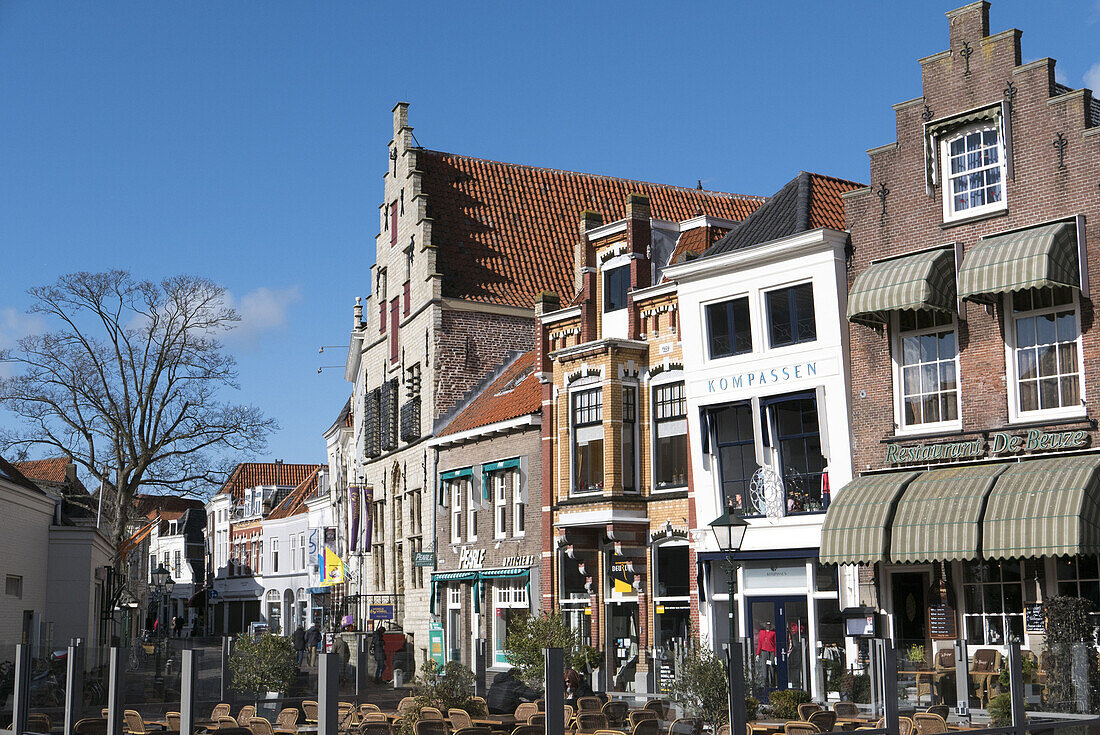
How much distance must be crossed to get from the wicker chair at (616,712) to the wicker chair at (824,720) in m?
3.23

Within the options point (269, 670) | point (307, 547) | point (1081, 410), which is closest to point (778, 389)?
point (1081, 410)

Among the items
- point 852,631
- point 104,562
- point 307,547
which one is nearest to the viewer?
point 852,631

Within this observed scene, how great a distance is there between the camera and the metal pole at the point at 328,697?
1173 cm

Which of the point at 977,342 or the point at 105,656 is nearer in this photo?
the point at 105,656

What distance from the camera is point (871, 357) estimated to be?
84.8 feet

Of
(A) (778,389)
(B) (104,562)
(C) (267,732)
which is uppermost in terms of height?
(A) (778,389)

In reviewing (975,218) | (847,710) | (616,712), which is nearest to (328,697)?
(616,712)

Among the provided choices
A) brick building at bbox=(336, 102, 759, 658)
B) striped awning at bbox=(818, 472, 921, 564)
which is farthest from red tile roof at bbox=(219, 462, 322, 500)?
striped awning at bbox=(818, 472, 921, 564)

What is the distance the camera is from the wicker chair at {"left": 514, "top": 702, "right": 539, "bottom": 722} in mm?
19422

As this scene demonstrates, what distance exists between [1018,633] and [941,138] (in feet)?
30.7

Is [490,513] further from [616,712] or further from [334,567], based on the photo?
[616,712]

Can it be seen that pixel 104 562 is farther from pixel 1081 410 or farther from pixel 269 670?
pixel 1081 410

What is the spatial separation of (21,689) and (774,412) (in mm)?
15794

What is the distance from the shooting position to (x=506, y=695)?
70.6ft
